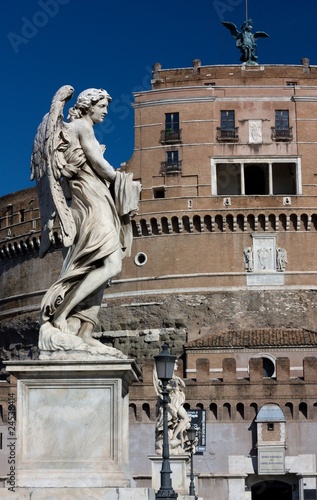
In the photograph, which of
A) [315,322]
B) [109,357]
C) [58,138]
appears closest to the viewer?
[109,357]

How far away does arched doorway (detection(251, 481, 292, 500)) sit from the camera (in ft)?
163

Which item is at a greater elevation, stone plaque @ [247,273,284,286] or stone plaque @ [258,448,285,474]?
stone plaque @ [247,273,284,286]

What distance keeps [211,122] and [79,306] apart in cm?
5147

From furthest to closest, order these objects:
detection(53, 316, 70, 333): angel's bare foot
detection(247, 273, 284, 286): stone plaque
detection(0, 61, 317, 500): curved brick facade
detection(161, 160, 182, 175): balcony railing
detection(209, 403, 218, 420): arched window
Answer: detection(161, 160, 182, 175): balcony railing → detection(247, 273, 284, 286): stone plaque → detection(0, 61, 317, 500): curved brick facade → detection(209, 403, 218, 420): arched window → detection(53, 316, 70, 333): angel's bare foot

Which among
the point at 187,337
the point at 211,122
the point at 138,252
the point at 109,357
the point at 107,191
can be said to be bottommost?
the point at 109,357

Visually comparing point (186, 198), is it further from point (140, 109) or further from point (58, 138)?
point (58, 138)

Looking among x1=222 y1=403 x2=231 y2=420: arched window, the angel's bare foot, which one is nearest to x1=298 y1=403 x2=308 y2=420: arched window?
x1=222 y1=403 x2=231 y2=420: arched window

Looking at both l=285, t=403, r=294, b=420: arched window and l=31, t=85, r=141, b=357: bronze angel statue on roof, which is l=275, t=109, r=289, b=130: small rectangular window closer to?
l=285, t=403, r=294, b=420: arched window

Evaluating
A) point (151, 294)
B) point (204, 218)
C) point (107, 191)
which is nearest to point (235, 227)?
point (204, 218)

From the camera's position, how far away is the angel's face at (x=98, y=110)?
8125 millimetres

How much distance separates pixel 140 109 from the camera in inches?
2325

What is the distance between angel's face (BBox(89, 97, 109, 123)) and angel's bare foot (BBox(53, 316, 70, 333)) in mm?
1468

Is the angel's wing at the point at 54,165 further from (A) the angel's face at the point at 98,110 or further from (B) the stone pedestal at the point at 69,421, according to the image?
(B) the stone pedestal at the point at 69,421

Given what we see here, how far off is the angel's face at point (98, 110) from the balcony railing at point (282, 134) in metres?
50.7
